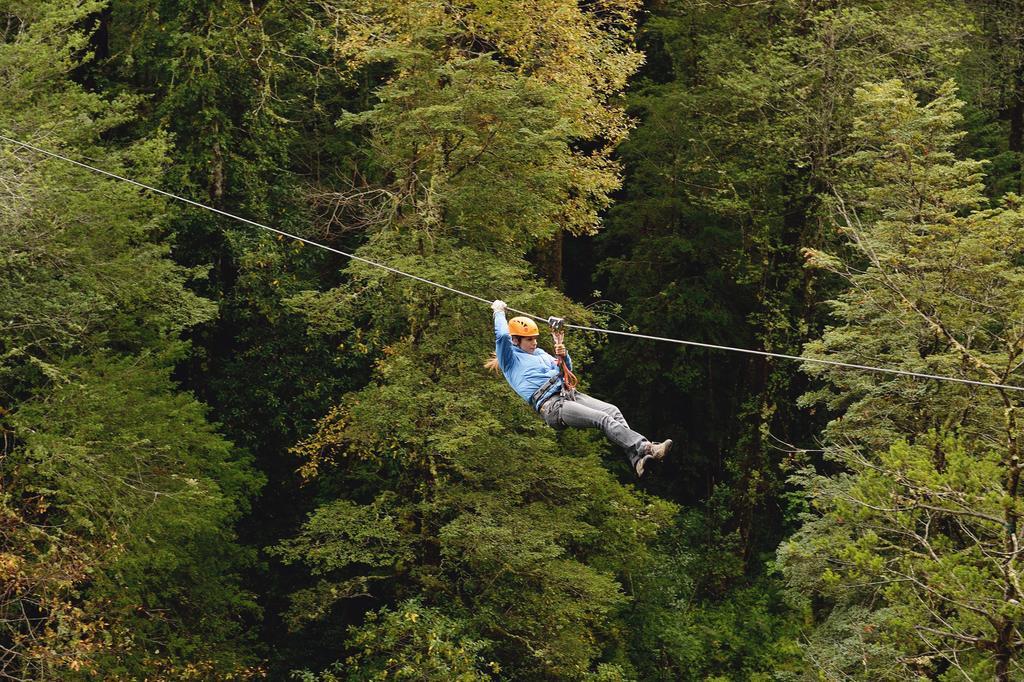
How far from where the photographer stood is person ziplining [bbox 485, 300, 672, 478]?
892 cm

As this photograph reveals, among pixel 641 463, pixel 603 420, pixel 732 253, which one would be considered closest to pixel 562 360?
pixel 603 420

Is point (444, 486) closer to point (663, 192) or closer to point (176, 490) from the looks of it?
point (176, 490)

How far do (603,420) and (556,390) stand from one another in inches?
28.8

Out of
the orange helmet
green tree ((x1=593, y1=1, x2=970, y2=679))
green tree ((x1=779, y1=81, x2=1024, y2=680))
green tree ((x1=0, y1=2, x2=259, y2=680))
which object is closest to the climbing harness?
the orange helmet

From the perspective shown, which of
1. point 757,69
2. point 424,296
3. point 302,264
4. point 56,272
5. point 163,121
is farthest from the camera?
point 757,69

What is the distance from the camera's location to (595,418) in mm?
9297

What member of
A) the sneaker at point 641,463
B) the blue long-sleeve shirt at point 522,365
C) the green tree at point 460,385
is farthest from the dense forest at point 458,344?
the sneaker at point 641,463

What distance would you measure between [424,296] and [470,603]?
4.19 meters

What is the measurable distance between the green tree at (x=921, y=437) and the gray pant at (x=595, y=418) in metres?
4.41

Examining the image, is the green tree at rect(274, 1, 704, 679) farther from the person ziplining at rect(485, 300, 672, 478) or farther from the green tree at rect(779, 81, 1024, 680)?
the person ziplining at rect(485, 300, 672, 478)

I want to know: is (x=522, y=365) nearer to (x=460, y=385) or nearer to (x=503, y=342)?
(x=503, y=342)

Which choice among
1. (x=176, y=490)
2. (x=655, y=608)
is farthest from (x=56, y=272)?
(x=655, y=608)

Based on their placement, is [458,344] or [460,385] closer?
[460,385]

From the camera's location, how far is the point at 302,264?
2102 centimetres
